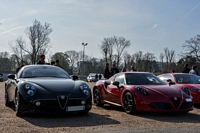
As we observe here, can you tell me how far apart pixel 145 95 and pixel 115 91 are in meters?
1.32

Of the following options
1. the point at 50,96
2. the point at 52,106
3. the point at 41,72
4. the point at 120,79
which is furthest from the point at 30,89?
the point at 120,79

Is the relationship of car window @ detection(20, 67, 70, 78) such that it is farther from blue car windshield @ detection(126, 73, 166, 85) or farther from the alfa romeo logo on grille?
blue car windshield @ detection(126, 73, 166, 85)

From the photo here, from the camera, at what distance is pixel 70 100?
634 centimetres

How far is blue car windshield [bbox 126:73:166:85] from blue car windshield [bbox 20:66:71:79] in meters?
1.82

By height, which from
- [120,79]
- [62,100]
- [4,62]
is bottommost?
[62,100]

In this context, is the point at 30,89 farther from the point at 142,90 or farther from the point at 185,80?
the point at 185,80

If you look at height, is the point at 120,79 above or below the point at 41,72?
below

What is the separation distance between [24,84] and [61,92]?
92 centimetres

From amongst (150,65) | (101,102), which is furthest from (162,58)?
(101,102)

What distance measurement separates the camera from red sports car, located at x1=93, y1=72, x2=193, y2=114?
22.9 feet

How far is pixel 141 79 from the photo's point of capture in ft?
26.8

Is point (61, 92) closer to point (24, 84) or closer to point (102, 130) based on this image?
point (24, 84)

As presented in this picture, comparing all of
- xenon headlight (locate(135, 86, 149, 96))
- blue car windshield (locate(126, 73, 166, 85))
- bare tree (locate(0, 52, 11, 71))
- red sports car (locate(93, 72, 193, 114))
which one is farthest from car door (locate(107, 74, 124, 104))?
bare tree (locate(0, 52, 11, 71))

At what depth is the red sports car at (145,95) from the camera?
6965 mm
